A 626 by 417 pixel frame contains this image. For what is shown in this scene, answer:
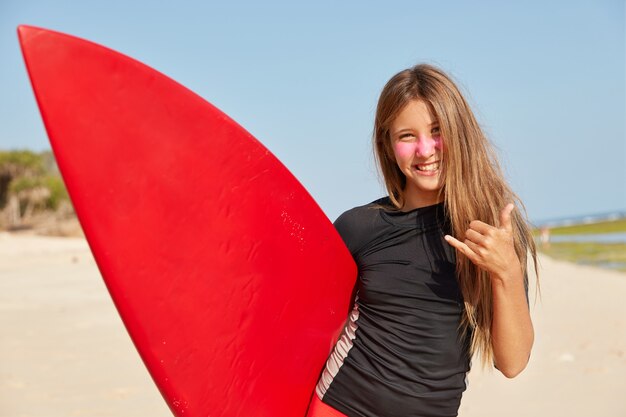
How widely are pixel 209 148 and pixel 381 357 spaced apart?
72cm

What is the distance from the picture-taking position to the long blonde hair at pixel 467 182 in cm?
175

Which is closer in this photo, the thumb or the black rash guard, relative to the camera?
the thumb

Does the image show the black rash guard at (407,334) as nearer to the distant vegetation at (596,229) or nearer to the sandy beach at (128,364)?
the sandy beach at (128,364)

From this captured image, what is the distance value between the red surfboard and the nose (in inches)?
15.4

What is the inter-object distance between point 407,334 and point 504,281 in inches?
11.7

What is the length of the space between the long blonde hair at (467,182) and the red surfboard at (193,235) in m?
0.39

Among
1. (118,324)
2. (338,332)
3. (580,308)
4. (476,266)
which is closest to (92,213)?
(338,332)

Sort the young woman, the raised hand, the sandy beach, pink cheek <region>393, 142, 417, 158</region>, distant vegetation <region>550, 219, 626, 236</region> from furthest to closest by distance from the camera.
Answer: distant vegetation <region>550, 219, 626, 236</region> < the sandy beach < pink cheek <region>393, 142, 417, 158</region> < the young woman < the raised hand

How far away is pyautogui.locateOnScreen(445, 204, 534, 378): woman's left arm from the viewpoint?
1.59m

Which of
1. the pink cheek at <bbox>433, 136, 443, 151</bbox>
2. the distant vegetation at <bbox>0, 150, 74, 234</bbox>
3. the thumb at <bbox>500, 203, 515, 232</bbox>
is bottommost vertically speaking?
the distant vegetation at <bbox>0, 150, 74, 234</bbox>

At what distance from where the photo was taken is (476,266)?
1.75m

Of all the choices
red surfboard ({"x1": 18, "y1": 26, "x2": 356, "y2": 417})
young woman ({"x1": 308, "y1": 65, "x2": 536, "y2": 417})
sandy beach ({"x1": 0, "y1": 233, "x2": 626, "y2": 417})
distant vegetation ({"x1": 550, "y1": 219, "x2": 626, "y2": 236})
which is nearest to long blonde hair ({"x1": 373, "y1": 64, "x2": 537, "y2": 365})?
young woman ({"x1": 308, "y1": 65, "x2": 536, "y2": 417})

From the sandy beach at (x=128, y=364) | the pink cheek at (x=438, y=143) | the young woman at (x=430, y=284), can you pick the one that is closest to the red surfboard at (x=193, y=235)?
the young woman at (x=430, y=284)

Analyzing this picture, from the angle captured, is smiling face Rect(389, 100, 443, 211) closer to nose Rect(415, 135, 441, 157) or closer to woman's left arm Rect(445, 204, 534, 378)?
nose Rect(415, 135, 441, 157)
